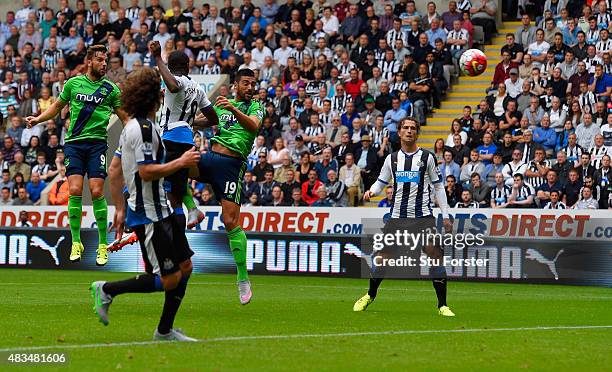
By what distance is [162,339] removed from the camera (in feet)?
32.1

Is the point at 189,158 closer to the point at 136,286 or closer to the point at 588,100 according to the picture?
the point at 136,286

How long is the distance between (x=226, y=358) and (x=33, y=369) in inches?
56.9

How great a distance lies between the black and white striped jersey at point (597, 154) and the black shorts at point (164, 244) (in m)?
15.2

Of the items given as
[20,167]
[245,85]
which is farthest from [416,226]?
[20,167]

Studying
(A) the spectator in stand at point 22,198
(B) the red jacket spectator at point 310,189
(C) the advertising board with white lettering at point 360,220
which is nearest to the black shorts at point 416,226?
(C) the advertising board with white lettering at point 360,220

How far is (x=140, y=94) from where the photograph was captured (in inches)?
371

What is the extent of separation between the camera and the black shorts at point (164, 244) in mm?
9499

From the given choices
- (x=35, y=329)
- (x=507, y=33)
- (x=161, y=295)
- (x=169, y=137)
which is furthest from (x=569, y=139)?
(x=35, y=329)

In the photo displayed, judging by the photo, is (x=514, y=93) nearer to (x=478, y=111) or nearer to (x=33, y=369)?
(x=478, y=111)

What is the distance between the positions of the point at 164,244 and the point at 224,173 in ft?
13.5

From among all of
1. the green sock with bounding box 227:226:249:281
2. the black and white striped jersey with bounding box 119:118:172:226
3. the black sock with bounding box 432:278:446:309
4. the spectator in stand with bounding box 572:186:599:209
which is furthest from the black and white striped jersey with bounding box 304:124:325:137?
the black and white striped jersey with bounding box 119:118:172:226

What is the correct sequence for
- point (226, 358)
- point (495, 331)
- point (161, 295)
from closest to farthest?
point (226, 358), point (495, 331), point (161, 295)

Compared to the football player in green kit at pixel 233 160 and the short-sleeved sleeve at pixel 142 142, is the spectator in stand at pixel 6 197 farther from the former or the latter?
the short-sleeved sleeve at pixel 142 142

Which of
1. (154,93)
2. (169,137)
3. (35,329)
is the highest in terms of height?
(154,93)
